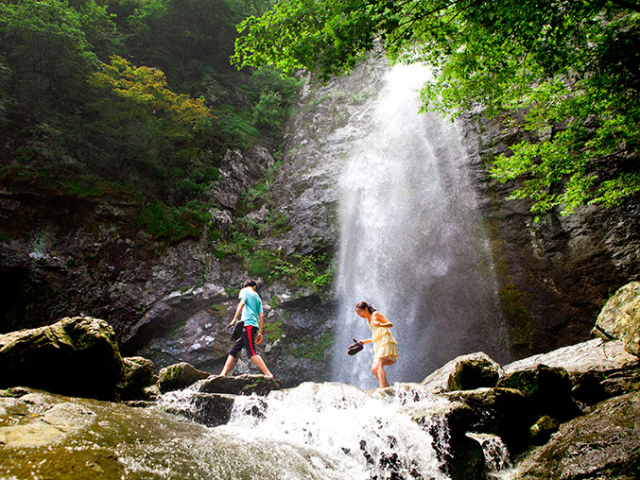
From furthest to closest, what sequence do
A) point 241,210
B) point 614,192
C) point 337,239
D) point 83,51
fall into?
point 241,210 → point 337,239 → point 83,51 → point 614,192

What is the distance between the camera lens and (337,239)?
10859 mm

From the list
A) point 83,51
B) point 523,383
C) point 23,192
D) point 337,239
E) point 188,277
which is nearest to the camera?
point 523,383

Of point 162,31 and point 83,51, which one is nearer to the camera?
point 83,51

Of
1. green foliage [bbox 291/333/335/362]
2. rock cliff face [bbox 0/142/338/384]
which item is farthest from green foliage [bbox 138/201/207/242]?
green foliage [bbox 291/333/335/362]

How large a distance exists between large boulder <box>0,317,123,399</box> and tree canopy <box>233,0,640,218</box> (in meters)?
3.66

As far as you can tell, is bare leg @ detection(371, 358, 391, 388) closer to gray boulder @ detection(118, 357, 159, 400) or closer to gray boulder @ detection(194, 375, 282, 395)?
gray boulder @ detection(194, 375, 282, 395)

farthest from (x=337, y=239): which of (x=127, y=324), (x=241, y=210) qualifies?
(x=127, y=324)

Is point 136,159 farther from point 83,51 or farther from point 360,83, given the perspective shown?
point 360,83

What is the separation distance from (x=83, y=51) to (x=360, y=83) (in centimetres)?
1131

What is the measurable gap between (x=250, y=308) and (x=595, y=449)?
454 cm

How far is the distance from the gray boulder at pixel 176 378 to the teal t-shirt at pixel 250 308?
1130 mm

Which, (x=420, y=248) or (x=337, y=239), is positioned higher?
(x=337, y=239)

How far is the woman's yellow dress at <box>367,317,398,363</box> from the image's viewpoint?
504 cm

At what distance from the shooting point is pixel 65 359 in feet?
10.9
